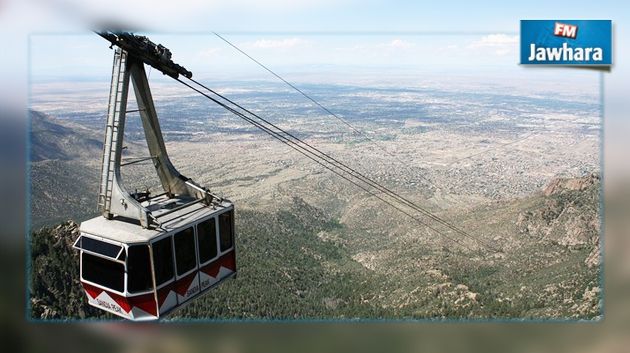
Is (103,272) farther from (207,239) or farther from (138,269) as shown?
(207,239)

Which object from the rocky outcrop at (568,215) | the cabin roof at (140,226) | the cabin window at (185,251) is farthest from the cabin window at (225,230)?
the rocky outcrop at (568,215)

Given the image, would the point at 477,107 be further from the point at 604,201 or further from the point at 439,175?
the point at 604,201

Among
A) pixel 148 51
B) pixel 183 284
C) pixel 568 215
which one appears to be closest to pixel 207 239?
pixel 183 284

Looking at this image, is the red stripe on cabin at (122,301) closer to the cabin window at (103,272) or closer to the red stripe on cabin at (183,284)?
the cabin window at (103,272)

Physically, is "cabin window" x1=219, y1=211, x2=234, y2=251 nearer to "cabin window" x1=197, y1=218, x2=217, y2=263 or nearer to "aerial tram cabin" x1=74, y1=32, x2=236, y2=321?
"aerial tram cabin" x1=74, y1=32, x2=236, y2=321

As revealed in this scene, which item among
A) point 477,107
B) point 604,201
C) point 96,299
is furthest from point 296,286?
point 477,107

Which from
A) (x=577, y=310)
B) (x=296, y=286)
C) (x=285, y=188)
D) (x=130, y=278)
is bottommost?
(x=296, y=286)

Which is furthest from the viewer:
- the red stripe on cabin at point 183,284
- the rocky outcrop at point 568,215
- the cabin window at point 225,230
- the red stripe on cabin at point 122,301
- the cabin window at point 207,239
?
the rocky outcrop at point 568,215
